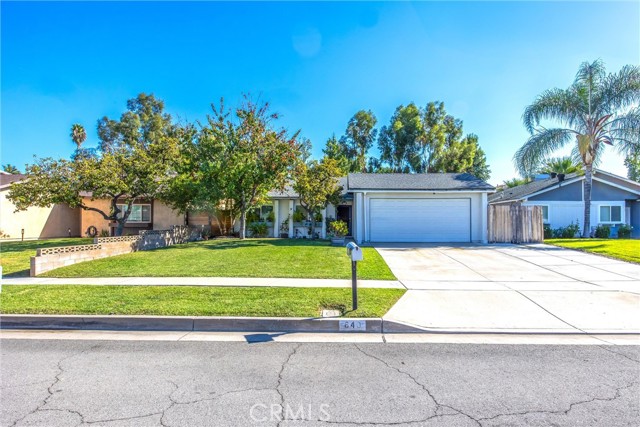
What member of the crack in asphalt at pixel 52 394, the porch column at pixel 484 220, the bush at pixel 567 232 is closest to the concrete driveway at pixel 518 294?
the crack in asphalt at pixel 52 394

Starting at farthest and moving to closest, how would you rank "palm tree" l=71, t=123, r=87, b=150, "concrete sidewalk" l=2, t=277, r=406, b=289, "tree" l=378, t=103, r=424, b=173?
"palm tree" l=71, t=123, r=87, b=150 → "tree" l=378, t=103, r=424, b=173 → "concrete sidewalk" l=2, t=277, r=406, b=289

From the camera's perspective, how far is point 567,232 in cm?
2028

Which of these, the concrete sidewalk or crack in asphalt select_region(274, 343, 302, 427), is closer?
crack in asphalt select_region(274, 343, 302, 427)

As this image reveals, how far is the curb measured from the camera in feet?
18.0

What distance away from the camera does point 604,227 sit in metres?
20.2

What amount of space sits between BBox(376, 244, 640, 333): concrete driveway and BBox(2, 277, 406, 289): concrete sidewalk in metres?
1.07

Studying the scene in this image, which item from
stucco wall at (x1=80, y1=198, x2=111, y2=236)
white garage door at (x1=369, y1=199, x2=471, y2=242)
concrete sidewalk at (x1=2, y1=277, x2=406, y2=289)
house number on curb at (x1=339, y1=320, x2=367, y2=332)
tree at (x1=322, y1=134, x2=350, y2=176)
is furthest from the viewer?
tree at (x1=322, y1=134, x2=350, y2=176)

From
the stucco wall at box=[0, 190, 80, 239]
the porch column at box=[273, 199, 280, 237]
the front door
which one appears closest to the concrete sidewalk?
the porch column at box=[273, 199, 280, 237]

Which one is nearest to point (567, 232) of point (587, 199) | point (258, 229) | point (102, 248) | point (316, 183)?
point (587, 199)

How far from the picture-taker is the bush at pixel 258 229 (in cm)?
2027

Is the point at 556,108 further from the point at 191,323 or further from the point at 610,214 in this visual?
the point at 191,323

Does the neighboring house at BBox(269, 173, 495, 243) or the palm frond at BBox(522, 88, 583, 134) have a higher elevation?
the palm frond at BBox(522, 88, 583, 134)

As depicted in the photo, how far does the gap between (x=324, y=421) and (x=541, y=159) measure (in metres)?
21.6

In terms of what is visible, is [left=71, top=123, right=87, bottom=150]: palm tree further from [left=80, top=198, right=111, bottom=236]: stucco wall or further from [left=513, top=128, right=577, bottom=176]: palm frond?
[left=513, top=128, right=577, bottom=176]: palm frond
